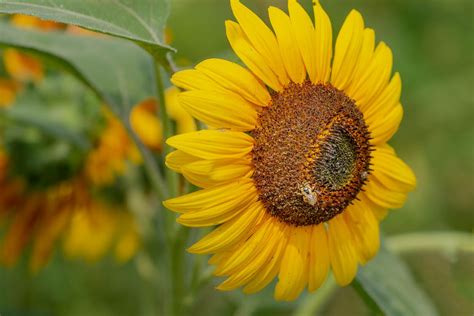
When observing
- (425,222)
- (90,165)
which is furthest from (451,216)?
(90,165)

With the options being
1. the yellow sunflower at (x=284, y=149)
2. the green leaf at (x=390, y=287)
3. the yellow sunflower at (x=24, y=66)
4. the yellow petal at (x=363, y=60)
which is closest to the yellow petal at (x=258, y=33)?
the yellow sunflower at (x=284, y=149)

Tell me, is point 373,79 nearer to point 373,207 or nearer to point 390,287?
point 373,207

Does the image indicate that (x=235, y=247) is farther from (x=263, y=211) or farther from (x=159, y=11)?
(x=159, y=11)

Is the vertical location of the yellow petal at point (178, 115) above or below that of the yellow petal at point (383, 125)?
above

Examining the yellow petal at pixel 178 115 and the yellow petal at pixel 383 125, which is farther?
the yellow petal at pixel 178 115

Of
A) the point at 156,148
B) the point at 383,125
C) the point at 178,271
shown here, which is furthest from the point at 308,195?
the point at 156,148

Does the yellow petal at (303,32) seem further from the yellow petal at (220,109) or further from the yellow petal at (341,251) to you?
the yellow petal at (341,251)

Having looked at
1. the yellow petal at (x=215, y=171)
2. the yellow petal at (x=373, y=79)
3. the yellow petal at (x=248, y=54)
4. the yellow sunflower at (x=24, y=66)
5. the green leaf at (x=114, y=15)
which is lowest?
the yellow petal at (x=215, y=171)
